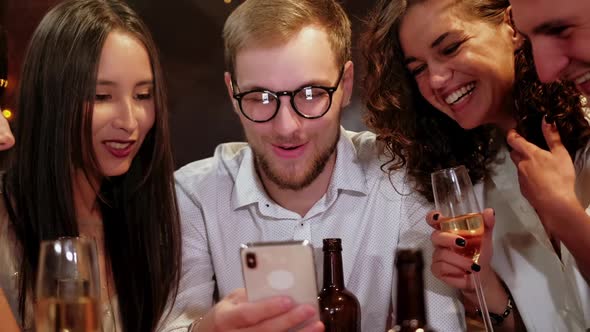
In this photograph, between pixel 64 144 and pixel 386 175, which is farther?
pixel 386 175

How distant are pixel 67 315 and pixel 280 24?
1.19 meters

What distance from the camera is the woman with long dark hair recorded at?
5.73ft

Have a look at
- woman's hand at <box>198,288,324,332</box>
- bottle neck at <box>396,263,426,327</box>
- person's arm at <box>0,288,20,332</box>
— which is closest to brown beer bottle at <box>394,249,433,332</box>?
bottle neck at <box>396,263,426,327</box>

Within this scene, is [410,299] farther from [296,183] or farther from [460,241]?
[296,183]

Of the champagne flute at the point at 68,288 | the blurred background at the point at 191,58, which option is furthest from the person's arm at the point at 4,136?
the blurred background at the point at 191,58

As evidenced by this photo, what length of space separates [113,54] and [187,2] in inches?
74.1

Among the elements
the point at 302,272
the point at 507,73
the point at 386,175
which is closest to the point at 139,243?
the point at 386,175

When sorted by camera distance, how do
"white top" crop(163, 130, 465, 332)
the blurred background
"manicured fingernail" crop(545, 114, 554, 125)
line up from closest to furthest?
1. "manicured fingernail" crop(545, 114, 554, 125)
2. "white top" crop(163, 130, 465, 332)
3. the blurred background

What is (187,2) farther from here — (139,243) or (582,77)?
(582,77)

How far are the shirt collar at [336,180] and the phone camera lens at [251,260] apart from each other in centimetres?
108

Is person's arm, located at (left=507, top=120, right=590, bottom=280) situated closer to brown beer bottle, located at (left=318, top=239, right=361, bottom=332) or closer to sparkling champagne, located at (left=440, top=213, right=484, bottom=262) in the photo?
sparkling champagne, located at (left=440, top=213, right=484, bottom=262)

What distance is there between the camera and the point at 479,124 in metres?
2.02

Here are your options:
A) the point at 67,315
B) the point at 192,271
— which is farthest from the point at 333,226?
the point at 67,315

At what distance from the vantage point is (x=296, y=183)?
1960 millimetres
